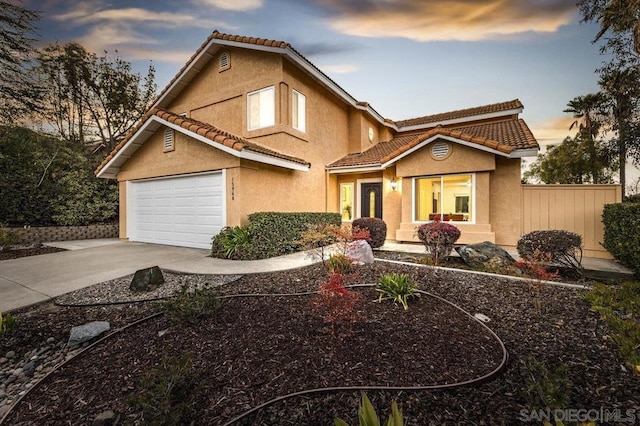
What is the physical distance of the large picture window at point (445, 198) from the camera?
9258 mm

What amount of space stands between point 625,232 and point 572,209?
2.58 metres

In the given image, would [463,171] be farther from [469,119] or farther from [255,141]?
[255,141]

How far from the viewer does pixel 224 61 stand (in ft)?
34.7

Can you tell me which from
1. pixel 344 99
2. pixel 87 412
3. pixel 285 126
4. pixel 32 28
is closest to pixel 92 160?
pixel 32 28

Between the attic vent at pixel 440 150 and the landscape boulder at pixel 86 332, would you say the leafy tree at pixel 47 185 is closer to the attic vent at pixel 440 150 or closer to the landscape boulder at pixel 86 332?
the landscape boulder at pixel 86 332

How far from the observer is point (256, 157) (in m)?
7.59

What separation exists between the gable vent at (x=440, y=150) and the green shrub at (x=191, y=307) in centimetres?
889

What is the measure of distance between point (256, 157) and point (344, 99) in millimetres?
6429

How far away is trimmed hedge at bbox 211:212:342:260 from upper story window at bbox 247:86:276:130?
152 inches

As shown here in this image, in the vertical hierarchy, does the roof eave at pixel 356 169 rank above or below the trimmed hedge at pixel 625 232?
above

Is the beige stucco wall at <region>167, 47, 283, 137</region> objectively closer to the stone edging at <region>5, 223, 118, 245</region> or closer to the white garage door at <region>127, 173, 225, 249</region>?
the white garage door at <region>127, 173, 225, 249</region>

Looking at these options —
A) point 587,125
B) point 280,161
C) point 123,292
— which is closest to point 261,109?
point 280,161

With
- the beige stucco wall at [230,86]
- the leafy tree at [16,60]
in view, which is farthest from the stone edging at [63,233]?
the beige stucco wall at [230,86]

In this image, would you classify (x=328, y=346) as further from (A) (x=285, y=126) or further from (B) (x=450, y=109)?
(B) (x=450, y=109)
